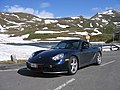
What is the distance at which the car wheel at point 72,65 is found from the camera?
28.1 ft

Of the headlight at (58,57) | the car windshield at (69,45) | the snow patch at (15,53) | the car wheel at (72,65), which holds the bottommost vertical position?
the snow patch at (15,53)

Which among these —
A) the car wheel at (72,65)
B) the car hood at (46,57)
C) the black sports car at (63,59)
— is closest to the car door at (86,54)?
the black sports car at (63,59)

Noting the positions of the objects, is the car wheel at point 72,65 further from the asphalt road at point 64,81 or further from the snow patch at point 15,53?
the snow patch at point 15,53

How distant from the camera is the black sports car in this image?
8.18m

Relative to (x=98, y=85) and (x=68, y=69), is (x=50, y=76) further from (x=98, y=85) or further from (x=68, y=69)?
(x=98, y=85)

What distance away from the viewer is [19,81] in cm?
756

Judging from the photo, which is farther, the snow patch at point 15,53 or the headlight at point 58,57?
the snow patch at point 15,53

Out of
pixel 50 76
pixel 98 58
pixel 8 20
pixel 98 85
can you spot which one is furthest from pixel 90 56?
pixel 8 20

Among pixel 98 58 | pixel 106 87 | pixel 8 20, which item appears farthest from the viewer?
pixel 8 20

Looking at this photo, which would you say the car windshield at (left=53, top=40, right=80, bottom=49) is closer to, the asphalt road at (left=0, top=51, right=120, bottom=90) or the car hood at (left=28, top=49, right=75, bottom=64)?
the car hood at (left=28, top=49, right=75, bottom=64)

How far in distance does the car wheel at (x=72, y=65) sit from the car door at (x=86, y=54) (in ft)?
1.71

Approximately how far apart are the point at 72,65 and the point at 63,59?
0.53 metres

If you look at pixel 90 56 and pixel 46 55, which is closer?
pixel 46 55

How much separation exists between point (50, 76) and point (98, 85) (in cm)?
210
